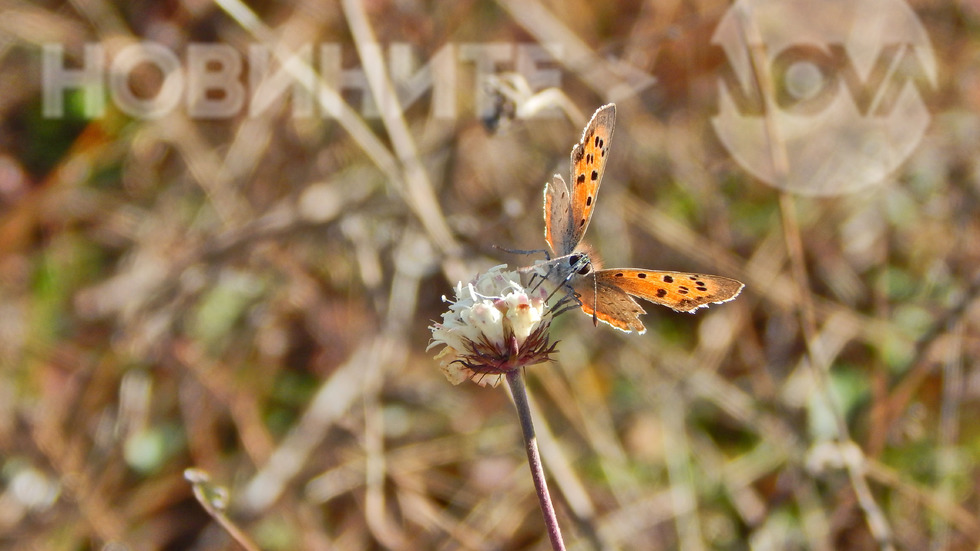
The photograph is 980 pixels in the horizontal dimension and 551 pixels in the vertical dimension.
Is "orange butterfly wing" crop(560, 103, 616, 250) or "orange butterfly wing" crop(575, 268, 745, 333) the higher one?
"orange butterfly wing" crop(560, 103, 616, 250)

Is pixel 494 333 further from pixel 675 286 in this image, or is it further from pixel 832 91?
pixel 832 91

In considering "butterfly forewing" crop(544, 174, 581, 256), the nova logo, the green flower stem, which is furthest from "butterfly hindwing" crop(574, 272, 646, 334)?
the nova logo

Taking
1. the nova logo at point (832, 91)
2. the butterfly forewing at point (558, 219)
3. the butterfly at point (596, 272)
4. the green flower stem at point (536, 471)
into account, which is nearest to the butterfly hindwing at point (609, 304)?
the butterfly at point (596, 272)

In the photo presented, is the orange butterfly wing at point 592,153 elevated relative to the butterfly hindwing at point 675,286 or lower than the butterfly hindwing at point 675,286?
elevated

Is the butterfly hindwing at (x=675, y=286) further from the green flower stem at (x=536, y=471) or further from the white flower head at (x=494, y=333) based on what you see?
the green flower stem at (x=536, y=471)

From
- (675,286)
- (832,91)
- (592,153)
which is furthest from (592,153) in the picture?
(832,91)

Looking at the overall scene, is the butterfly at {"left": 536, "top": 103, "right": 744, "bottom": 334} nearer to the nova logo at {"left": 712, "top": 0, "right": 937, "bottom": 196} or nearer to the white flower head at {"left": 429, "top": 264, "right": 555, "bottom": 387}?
the white flower head at {"left": 429, "top": 264, "right": 555, "bottom": 387}
